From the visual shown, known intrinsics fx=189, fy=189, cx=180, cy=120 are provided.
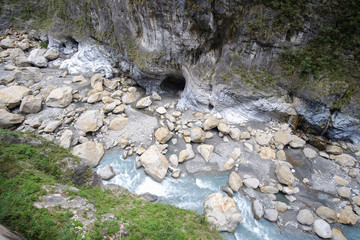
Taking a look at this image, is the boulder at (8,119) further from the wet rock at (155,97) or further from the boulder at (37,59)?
the wet rock at (155,97)

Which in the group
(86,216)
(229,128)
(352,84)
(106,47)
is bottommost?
(86,216)

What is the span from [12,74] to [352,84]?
23.8 metres

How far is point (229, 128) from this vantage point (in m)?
12.0

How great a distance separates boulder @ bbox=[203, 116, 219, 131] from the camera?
39.5ft

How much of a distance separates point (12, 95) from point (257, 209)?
17111 mm

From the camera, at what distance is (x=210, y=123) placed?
12039 mm

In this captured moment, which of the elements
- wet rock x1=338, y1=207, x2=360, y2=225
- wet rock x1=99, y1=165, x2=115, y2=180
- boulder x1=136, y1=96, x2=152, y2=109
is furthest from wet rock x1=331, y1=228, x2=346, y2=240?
boulder x1=136, y1=96, x2=152, y2=109

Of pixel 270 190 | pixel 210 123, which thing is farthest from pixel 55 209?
pixel 270 190

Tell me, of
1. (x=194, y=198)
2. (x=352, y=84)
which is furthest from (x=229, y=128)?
(x=352, y=84)

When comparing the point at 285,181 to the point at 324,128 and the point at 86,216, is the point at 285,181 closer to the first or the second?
the point at 324,128

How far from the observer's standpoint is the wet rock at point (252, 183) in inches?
381

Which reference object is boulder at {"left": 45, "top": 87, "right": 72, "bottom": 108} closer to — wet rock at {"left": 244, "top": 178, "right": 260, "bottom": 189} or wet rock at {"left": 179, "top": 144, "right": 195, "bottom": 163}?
wet rock at {"left": 179, "top": 144, "right": 195, "bottom": 163}

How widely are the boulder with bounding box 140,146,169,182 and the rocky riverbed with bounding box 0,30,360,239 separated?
52 millimetres

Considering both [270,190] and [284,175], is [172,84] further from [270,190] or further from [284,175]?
[270,190]
